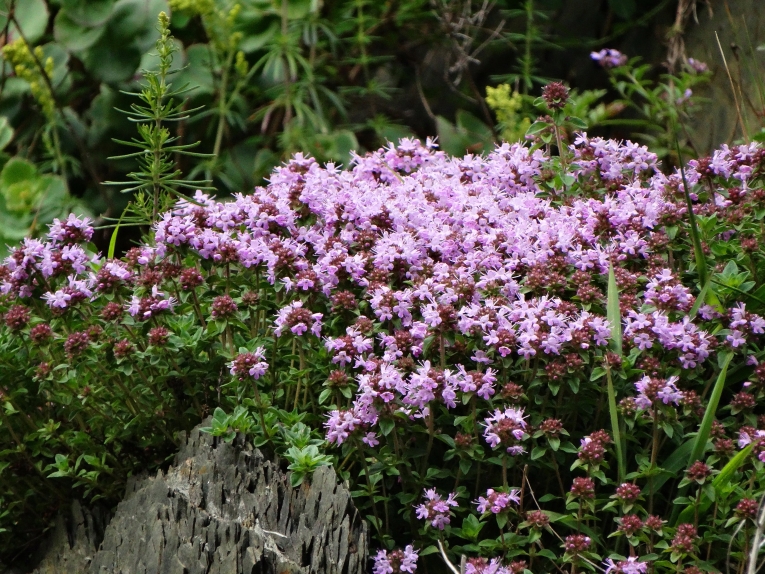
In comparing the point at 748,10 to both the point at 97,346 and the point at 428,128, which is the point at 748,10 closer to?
the point at 428,128

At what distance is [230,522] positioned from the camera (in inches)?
75.4

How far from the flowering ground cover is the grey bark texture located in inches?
2.7

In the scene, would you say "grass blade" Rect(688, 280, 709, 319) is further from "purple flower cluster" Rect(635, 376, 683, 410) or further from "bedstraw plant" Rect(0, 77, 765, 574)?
"purple flower cluster" Rect(635, 376, 683, 410)

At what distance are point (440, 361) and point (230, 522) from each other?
58cm

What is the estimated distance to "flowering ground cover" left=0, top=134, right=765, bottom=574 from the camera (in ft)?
6.39

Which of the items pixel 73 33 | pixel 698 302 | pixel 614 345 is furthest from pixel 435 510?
pixel 73 33

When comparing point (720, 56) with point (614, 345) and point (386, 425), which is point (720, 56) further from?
point (386, 425)

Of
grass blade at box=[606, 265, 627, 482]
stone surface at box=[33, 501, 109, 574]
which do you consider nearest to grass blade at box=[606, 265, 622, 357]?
grass blade at box=[606, 265, 627, 482]

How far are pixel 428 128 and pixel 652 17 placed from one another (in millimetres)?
1404

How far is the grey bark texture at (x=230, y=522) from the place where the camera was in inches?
74.3

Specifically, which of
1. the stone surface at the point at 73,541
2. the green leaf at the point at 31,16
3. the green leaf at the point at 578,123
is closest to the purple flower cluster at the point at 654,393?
the green leaf at the point at 578,123

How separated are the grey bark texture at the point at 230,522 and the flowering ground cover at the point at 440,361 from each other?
0.07 meters

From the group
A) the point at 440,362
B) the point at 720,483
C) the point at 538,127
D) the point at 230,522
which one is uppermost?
the point at 538,127

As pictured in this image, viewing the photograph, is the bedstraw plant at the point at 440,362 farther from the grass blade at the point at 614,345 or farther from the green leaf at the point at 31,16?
the green leaf at the point at 31,16
